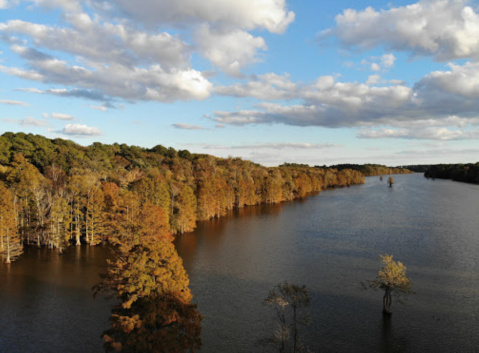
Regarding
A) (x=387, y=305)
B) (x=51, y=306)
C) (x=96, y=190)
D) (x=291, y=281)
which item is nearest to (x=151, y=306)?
(x=51, y=306)

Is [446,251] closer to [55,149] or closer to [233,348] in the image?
[233,348]

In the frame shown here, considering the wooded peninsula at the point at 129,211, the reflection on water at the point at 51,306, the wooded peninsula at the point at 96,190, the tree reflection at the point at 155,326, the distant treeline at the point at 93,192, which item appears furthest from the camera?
the wooded peninsula at the point at 96,190

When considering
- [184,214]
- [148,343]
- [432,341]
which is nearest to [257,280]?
[432,341]

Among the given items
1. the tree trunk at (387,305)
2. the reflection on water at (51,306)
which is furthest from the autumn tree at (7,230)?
the tree trunk at (387,305)

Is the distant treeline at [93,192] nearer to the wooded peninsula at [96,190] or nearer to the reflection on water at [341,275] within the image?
the wooded peninsula at [96,190]

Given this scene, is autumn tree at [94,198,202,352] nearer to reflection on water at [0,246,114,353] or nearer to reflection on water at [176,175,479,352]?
reflection on water at [176,175,479,352]
